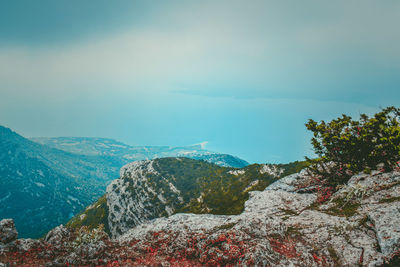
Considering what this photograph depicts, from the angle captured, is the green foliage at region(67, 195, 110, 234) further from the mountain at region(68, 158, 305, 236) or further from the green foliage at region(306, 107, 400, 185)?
the green foliage at region(306, 107, 400, 185)

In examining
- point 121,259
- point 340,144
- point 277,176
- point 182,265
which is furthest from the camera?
point 277,176

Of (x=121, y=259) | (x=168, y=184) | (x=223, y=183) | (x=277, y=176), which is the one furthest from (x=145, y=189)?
(x=121, y=259)

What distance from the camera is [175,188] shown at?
114438 mm

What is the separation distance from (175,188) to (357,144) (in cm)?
10284

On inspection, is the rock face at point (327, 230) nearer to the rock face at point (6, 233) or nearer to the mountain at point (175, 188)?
the rock face at point (6, 233)

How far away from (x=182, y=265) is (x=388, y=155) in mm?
20919

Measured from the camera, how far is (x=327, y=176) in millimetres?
23703

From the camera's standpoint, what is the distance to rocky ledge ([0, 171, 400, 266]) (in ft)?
40.9

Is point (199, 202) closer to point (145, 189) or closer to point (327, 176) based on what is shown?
point (145, 189)

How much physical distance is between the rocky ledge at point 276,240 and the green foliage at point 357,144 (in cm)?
148

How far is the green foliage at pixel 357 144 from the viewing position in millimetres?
18516

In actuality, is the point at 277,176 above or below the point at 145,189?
above

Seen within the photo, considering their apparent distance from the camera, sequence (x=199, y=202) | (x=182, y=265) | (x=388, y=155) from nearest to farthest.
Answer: (x=182, y=265) → (x=388, y=155) → (x=199, y=202)

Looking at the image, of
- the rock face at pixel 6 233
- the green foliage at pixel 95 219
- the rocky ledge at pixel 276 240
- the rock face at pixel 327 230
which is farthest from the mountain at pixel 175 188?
the rock face at pixel 6 233
